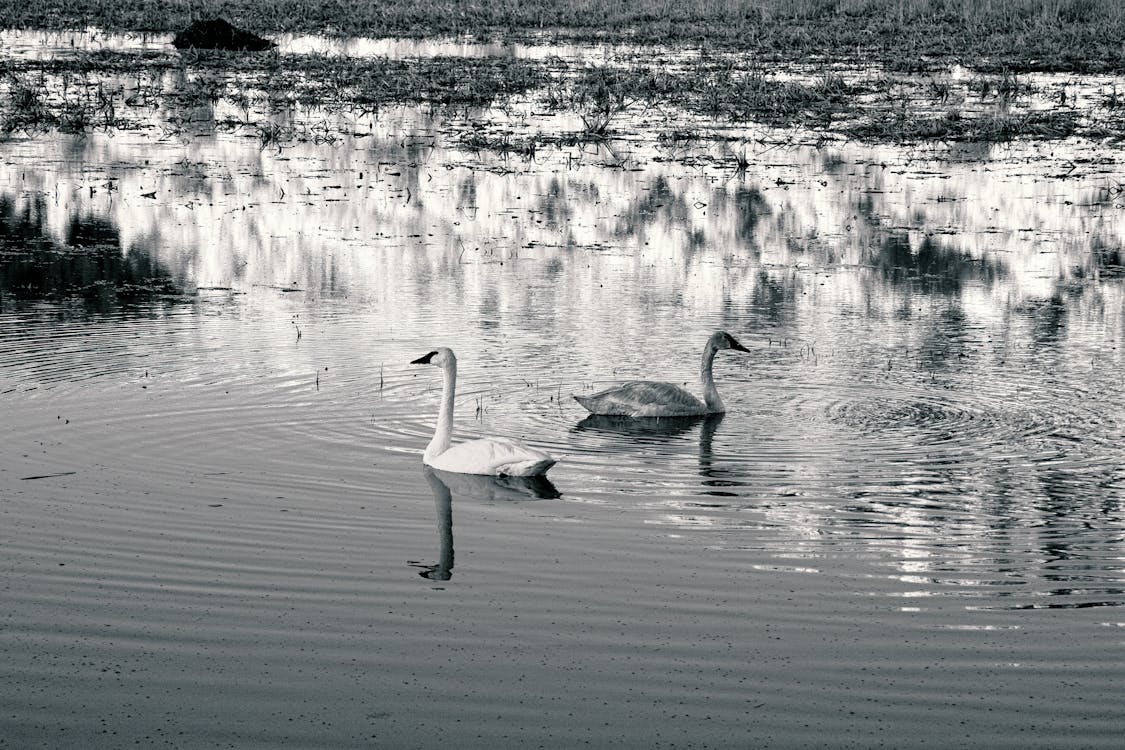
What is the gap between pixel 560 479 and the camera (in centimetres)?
1020

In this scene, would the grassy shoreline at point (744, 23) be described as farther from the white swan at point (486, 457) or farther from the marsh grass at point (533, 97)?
the white swan at point (486, 457)

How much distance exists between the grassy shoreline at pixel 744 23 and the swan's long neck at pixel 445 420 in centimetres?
2972

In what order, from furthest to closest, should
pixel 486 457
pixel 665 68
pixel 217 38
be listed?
pixel 217 38 < pixel 665 68 < pixel 486 457

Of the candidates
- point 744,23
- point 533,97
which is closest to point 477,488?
point 533,97

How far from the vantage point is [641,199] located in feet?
73.0

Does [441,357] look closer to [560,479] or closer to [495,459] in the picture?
[495,459]

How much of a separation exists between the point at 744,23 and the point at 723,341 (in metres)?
37.6

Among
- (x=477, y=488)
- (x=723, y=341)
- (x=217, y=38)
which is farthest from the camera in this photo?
(x=217, y=38)

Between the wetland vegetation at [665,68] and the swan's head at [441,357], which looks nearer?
the swan's head at [441,357]

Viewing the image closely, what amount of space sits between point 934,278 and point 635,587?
10347 millimetres

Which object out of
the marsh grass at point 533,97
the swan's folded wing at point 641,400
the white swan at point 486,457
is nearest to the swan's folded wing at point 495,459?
the white swan at point 486,457

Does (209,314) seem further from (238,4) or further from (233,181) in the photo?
(238,4)

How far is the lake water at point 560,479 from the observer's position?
21.4 ft

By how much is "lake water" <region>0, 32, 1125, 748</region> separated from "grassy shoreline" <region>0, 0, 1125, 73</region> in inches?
799
